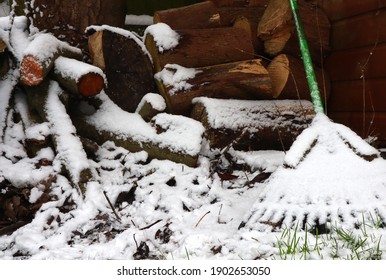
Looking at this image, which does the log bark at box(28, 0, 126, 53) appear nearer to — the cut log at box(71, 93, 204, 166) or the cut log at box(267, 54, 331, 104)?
the cut log at box(71, 93, 204, 166)

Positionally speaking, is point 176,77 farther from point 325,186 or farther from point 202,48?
point 325,186

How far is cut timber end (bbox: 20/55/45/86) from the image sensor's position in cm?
226

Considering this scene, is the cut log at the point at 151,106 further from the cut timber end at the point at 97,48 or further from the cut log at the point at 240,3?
the cut log at the point at 240,3

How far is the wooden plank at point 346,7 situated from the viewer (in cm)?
267

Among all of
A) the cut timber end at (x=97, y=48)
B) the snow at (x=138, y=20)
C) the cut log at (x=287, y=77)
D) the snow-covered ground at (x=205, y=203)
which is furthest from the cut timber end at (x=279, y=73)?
the snow at (x=138, y=20)

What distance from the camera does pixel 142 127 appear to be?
2404 mm

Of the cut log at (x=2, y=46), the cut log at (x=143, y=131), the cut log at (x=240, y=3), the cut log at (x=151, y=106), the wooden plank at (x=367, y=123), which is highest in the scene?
the cut log at (x=240, y=3)

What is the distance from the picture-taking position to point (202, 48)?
2.62 meters

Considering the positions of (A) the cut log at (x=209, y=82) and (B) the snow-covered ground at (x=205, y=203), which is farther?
(A) the cut log at (x=209, y=82)

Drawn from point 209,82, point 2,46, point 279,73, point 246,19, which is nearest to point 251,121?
point 209,82
